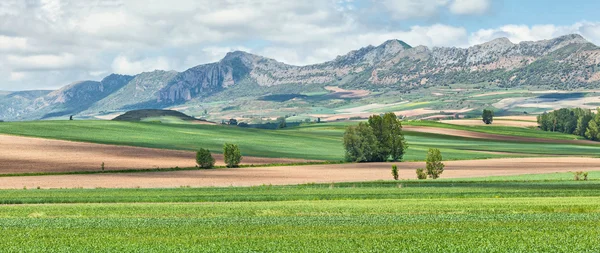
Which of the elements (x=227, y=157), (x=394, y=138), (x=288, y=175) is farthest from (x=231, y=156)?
(x=394, y=138)

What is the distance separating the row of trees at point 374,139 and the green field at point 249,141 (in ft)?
29.5

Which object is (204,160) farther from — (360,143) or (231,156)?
(360,143)

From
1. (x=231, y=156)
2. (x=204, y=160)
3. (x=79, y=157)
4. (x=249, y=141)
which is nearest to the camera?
(x=204, y=160)

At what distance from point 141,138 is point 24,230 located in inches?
4933

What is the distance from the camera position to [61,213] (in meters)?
43.6

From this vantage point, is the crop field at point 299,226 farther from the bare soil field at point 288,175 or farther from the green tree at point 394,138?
the green tree at point 394,138

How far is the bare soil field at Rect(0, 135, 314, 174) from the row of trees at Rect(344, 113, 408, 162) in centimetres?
970

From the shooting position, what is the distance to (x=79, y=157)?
117 m

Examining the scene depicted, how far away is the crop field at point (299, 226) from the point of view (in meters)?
28.4

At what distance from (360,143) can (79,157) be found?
151 feet

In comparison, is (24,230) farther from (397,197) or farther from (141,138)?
(141,138)

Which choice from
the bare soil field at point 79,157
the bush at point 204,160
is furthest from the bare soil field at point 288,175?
the bare soil field at point 79,157

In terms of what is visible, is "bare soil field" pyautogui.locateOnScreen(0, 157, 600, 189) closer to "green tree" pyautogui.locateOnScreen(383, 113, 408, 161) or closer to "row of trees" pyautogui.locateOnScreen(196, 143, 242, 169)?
"row of trees" pyautogui.locateOnScreen(196, 143, 242, 169)

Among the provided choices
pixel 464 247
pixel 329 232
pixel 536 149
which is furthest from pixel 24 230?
pixel 536 149
